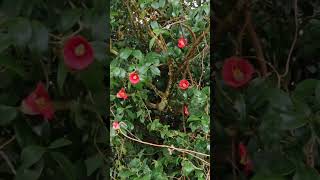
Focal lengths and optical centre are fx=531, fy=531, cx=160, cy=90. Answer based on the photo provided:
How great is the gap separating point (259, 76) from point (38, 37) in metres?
0.49

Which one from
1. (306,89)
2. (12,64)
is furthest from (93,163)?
(306,89)

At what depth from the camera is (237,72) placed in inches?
46.7

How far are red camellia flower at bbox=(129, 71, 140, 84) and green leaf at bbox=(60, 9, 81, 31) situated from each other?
0.49 metres

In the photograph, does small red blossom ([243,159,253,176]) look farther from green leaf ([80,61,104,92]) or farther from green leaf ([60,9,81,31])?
green leaf ([60,9,81,31])

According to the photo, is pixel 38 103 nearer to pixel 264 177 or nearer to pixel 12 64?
pixel 12 64

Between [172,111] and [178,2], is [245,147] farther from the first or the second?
[178,2]

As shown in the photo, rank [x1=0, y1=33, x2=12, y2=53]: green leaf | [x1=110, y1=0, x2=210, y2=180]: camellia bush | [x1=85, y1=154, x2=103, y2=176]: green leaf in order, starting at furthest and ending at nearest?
1. [x1=110, y1=0, x2=210, y2=180]: camellia bush
2. [x1=85, y1=154, x2=103, y2=176]: green leaf
3. [x1=0, y1=33, x2=12, y2=53]: green leaf

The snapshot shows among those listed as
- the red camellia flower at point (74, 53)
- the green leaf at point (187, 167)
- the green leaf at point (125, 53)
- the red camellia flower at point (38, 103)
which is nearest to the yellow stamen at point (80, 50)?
the red camellia flower at point (74, 53)

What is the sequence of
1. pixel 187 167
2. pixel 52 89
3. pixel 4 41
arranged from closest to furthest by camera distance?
pixel 4 41 → pixel 52 89 → pixel 187 167

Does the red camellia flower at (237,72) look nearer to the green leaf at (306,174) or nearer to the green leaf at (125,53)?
the green leaf at (306,174)

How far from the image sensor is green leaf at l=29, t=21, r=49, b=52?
1.05 m

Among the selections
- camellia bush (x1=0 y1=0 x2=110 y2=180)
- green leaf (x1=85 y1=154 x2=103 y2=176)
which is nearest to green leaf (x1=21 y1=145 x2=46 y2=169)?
camellia bush (x1=0 y1=0 x2=110 y2=180)

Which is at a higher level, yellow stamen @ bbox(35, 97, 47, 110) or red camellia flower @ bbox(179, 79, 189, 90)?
red camellia flower @ bbox(179, 79, 189, 90)

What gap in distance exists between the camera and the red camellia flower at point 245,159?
1185 mm
